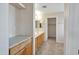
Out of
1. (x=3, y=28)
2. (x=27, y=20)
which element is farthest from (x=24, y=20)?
(x=3, y=28)

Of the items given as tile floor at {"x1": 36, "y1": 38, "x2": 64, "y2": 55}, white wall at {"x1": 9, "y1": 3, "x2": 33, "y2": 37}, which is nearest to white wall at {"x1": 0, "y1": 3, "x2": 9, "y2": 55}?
white wall at {"x1": 9, "y1": 3, "x2": 33, "y2": 37}

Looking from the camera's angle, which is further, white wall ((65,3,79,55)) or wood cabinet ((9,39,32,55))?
wood cabinet ((9,39,32,55))

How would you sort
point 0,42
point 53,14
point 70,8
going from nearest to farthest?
point 0,42 → point 70,8 → point 53,14

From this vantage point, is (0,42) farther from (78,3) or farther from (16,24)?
Answer: (16,24)

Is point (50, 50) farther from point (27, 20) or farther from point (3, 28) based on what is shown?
point (3, 28)

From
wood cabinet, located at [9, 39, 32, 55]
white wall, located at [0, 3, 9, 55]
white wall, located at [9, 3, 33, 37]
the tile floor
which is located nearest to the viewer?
white wall, located at [0, 3, 9, 55]

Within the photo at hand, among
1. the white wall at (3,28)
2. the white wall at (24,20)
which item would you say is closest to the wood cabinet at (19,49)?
the white wall at (3,28)

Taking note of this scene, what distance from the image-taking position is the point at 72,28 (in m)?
0.90

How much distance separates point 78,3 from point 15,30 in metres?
2.32

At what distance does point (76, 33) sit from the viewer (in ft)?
2.89

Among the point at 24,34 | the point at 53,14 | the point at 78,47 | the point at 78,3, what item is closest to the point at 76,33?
the point at 78,47

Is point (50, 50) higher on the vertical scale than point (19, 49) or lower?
lower

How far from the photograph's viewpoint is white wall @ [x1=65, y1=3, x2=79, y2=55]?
0.87m

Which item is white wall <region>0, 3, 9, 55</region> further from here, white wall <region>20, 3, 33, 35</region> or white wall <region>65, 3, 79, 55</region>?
white wall <region>20, 3, 33, 35</region>
